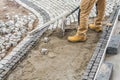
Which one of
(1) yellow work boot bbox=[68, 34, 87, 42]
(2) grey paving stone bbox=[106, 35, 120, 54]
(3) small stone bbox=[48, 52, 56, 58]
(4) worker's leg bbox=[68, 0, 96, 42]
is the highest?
(4) worker's leg bbox=[68, 0, 96, 42]

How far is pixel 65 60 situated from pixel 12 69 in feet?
3.47

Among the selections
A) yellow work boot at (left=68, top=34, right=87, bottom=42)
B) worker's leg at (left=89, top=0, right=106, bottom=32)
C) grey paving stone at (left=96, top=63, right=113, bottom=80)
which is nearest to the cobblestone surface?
grey paving stone at (left=96, top=63, right=113, bottom=80)

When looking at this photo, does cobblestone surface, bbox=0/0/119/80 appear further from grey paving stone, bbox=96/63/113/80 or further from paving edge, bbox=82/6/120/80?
grey paving stone, bbox=96/63/113/80

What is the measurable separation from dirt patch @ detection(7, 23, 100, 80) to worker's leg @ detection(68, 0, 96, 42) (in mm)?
122

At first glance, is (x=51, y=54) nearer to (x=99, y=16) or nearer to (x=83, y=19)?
(x=83, y=19)

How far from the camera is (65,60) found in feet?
18.6

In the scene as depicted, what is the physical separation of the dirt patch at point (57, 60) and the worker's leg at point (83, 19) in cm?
12

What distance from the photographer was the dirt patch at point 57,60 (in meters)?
5.21

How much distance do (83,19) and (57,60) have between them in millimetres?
1095

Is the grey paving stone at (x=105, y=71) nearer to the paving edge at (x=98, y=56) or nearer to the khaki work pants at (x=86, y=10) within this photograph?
the paving edge at (x=98, y=56)

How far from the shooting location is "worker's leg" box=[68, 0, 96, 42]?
19.6 ft

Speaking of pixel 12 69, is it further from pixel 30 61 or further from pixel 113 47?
pixel 113 47

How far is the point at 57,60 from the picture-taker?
571 centimetres

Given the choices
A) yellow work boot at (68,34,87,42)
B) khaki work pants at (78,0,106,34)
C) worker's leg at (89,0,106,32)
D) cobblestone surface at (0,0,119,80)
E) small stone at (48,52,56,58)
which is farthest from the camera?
worker's leg at (89,0,106,32)
